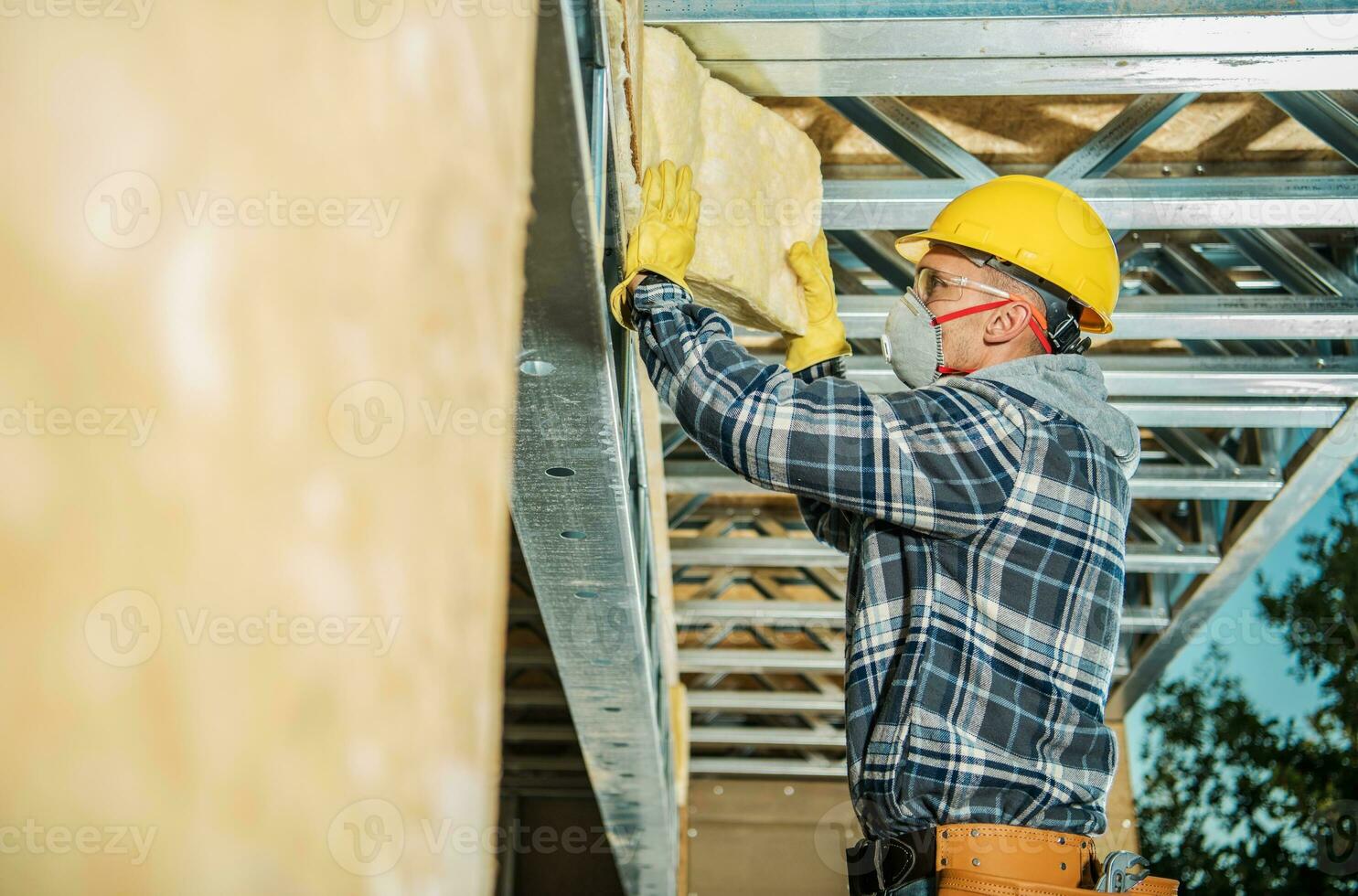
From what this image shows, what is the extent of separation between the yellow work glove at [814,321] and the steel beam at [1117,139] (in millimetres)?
1114

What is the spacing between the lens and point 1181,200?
3.81 meters

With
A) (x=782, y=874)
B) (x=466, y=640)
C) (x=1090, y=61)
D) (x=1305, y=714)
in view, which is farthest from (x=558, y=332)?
(x=1305, y=714)

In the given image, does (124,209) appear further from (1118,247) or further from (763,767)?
(763,767)

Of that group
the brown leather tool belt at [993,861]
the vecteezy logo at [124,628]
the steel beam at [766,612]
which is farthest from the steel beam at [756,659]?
the vecteezy logo at [124,628]

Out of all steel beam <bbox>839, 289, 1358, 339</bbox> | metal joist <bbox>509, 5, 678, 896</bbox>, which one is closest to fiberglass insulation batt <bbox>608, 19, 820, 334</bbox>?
metal joist <bbox>509, 5, 678, 896</bbox>

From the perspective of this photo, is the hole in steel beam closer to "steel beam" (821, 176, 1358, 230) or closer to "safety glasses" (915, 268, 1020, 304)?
"safety glasses" (915, 268, 1020, 304)

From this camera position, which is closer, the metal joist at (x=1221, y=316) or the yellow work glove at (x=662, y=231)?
the yellow work glove at (x=662, y=231)

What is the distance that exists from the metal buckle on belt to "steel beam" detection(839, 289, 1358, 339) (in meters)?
2.68

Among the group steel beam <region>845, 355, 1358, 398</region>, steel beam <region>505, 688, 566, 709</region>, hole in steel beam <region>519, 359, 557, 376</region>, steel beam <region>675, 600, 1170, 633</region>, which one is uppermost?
steel beam <region>845, 355, 1358, 398</region>

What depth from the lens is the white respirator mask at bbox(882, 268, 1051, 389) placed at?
2482 millimetres

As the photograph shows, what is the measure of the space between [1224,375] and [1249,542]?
1.77m

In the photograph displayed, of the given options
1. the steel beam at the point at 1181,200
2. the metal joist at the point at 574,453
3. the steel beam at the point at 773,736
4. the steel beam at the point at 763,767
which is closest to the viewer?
the metal joist at the point at 574,453

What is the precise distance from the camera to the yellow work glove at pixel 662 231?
235 centimetres

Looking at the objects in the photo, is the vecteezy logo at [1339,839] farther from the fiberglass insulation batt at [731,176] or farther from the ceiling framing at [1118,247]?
the fiberglass insulation batt at [731,176]
